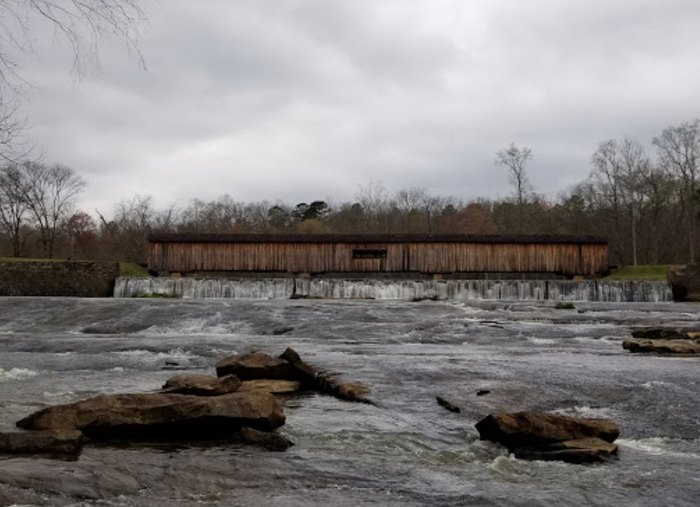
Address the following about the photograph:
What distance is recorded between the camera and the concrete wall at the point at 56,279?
1463 inches

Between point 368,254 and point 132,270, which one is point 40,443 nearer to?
point 368,254

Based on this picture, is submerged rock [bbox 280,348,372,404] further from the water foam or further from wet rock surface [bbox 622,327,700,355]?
wet rock surface [bbox 622,327,700,355]

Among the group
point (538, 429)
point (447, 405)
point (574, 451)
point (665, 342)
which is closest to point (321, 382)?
point (447, 405)

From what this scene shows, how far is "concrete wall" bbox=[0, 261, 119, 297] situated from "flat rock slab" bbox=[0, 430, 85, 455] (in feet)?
108

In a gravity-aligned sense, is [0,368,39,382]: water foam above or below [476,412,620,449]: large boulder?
below

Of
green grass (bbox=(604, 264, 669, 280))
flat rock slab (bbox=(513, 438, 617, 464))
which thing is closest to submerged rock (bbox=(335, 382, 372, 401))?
flat rock slab (bbox=(513, 438, 617, 464))

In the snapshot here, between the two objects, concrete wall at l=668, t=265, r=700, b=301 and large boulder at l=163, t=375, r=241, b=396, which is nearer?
large boulder at l=163, t=375, r=241, b=396

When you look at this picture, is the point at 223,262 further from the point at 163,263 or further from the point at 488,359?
the point at 488,359

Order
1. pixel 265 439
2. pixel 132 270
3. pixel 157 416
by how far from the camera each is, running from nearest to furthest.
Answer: pixel 265 439, pixel 157 416, pixel 132 270

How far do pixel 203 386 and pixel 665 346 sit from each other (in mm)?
10252

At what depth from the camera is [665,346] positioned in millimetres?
14367

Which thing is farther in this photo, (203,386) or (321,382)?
(321,382)

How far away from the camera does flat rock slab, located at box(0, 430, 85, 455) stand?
5.81 m

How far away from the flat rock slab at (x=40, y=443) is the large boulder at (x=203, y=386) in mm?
1985
